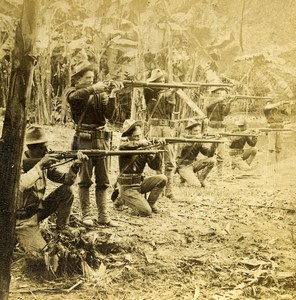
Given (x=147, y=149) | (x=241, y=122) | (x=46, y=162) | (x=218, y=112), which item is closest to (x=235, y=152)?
(x=241, y=122)

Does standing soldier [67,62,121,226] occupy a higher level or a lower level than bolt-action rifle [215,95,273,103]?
lower

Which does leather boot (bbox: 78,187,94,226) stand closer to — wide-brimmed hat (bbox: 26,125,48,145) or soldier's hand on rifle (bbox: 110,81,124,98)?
wide-brimmed hat (bbox: 26,125,48,145)

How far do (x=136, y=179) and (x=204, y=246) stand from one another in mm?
798

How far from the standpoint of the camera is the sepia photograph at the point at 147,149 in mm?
3662

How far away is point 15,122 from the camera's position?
3576 millimetres

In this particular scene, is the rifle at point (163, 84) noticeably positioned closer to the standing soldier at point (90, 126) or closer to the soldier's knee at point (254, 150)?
the standing soldier at point (90, 126)

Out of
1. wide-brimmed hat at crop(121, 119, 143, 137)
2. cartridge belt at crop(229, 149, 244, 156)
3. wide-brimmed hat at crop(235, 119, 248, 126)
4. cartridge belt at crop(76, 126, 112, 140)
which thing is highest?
wide-brimmed hat at crop(235, 119, 248, 126)

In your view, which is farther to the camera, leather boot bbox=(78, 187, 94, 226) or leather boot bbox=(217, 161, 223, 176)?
leather boot bbox=(217, 161, 223, 176)

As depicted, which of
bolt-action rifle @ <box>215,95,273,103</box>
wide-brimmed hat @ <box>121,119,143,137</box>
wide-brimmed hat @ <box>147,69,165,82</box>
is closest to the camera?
wide-brimmed hat @ <box>121,119,143,137</box>

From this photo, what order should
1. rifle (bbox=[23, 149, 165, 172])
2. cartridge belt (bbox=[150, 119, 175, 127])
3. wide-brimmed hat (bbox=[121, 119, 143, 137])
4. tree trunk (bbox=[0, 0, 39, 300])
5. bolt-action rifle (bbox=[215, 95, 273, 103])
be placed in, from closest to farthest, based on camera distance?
tree trunk (bbox=[0, 0, 39, 300]) → rifle (bbox=[23, 149, 165, 172]) → wide-brimmed hat (bbox=[121, 119, 143, 137]) → cartridge belt (bbox=[150, 119, 175, 127]) → bolt-action rifle (bbox=[215, 95, 273, 103])

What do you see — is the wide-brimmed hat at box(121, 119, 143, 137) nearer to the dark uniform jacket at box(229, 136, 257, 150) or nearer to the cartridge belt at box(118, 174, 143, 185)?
the cartridge belt at box(118, 174, 143, 185)

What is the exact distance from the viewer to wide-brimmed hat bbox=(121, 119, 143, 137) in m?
3.90

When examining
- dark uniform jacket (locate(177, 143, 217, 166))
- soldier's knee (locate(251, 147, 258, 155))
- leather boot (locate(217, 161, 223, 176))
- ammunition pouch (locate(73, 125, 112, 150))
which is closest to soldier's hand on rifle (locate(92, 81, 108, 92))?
ammunition pouch (locate(73, 125, 112, 150))

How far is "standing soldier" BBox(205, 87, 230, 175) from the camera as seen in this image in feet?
13.7
